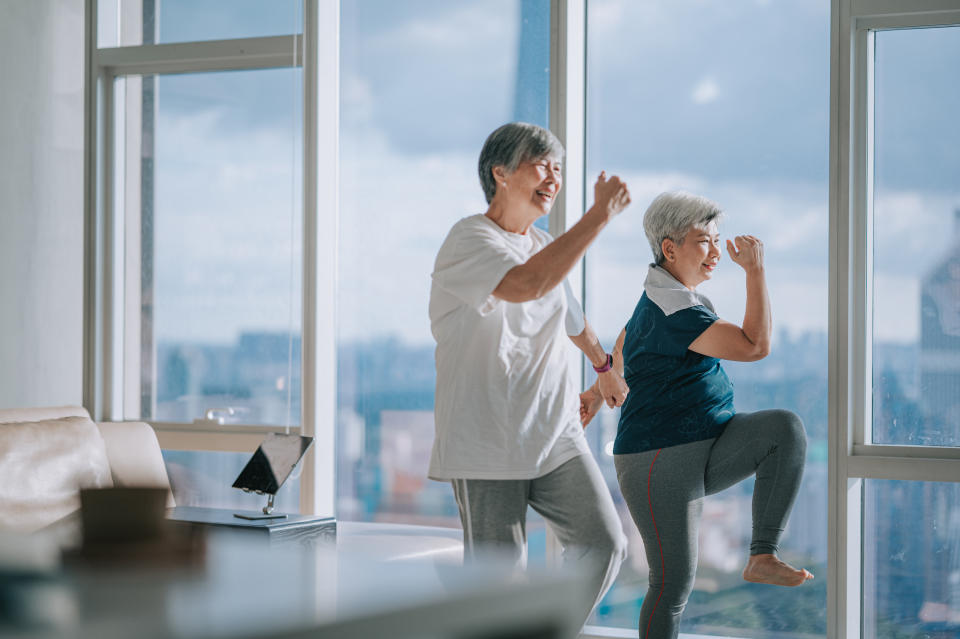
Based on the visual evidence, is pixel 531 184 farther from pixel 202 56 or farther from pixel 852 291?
pixel 202 56

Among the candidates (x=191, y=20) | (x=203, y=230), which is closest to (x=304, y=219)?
(x=203, y=230)

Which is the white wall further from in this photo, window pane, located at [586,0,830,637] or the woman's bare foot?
the woman's bare foot

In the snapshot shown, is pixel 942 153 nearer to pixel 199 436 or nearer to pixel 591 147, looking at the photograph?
pixel 591 147

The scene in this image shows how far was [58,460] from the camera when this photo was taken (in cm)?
242

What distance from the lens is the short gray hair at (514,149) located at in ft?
7.07

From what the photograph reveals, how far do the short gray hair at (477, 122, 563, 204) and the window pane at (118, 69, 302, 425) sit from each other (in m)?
1.45

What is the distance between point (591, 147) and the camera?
321 centimetres

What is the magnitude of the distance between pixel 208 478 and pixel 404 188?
50.6 inches

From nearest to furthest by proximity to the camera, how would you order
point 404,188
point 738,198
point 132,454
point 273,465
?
point 273,465, point 132,454, point 738,198, point 404,188

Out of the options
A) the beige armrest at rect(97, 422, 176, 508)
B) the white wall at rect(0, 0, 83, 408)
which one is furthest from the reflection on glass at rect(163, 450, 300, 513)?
the beige armrest at rect(97, 422, 176, 508)

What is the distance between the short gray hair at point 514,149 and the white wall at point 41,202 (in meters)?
2.06

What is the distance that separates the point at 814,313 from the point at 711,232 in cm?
66

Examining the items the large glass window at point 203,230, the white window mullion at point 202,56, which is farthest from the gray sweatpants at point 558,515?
the white window mullion at point 202,56

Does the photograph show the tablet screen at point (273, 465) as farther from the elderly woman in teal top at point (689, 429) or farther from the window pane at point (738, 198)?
the window pane at point (738, 198)
